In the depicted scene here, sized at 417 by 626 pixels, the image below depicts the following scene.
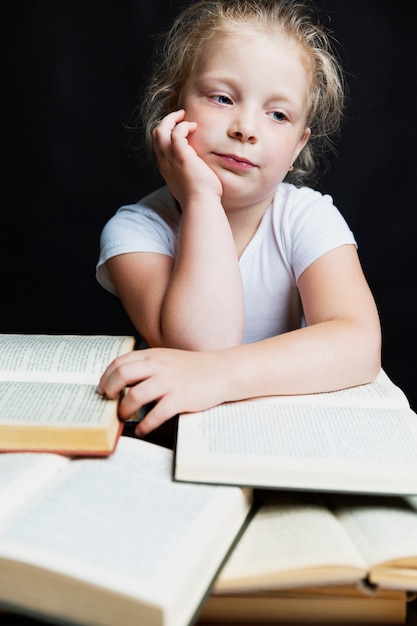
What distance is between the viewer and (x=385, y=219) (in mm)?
2221

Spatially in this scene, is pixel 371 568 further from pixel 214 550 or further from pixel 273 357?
pixel 273 357

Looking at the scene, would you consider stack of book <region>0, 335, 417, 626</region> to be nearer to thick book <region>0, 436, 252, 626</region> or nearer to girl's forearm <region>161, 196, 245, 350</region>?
thick book <region>0, 436, 252, 626</region>

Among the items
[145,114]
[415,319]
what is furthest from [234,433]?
[415,319]

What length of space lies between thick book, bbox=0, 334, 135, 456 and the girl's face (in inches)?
16.1

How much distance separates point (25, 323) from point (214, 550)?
164 centimetres

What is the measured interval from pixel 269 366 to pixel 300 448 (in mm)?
217

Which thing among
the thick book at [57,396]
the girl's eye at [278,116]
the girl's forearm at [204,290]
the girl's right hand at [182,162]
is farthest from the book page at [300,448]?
the girl's eye at [278,116]

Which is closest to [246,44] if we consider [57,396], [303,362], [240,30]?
[240,30]

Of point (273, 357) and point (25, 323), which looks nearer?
point (273, 357)

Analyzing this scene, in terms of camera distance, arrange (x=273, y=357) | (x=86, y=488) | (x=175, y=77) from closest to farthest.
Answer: (x=86, y=488)
(x=273, y=357)
(x=175, y=77)

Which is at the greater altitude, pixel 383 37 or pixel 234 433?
pixel 383 37

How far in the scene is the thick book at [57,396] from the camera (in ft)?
3.08

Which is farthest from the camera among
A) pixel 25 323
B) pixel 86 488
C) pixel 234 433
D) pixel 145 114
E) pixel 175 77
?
pixel 25 323

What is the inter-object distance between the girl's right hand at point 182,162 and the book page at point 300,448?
512 mm
